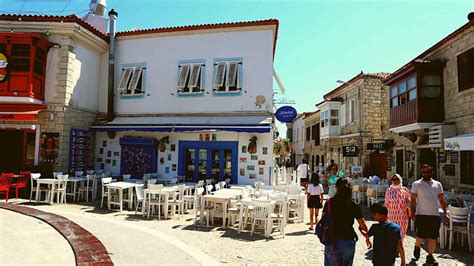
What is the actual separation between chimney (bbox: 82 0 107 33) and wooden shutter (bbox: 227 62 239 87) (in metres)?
8.44

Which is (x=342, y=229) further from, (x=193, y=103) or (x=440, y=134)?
(x=440, y=134)

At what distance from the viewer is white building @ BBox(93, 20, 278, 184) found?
1233 centimetres

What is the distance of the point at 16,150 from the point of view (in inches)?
513

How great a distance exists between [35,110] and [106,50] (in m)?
4.37

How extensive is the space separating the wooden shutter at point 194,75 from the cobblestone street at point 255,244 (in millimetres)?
6119

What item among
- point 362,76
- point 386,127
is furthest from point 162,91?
point 386,127

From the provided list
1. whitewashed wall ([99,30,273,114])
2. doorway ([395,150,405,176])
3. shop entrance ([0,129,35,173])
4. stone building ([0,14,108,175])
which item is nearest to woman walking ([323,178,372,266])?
whitewashed wall ([99,30,273,114])

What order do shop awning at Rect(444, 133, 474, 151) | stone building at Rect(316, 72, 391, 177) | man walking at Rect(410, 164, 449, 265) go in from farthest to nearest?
stone building at Rect(316, 72, 391, 177)
shop awning at Rect(444, 133, 474, 151)
man walking at Rect(410, 164, 449, 265)

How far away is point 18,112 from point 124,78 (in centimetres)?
429

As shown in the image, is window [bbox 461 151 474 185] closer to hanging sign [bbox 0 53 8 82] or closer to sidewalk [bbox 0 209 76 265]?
sidewalk [bbox 0 209 76 265]

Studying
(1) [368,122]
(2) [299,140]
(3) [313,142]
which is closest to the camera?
(1) [368,122]

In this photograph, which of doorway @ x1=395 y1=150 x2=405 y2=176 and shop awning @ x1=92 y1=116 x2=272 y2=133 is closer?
shop awning @ x1=92 y1=116 x2=272 y2=133

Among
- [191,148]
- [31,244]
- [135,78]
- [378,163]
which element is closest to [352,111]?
[378,163]

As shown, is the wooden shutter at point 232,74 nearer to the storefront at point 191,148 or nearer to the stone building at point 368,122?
the storefront at point 191,148
